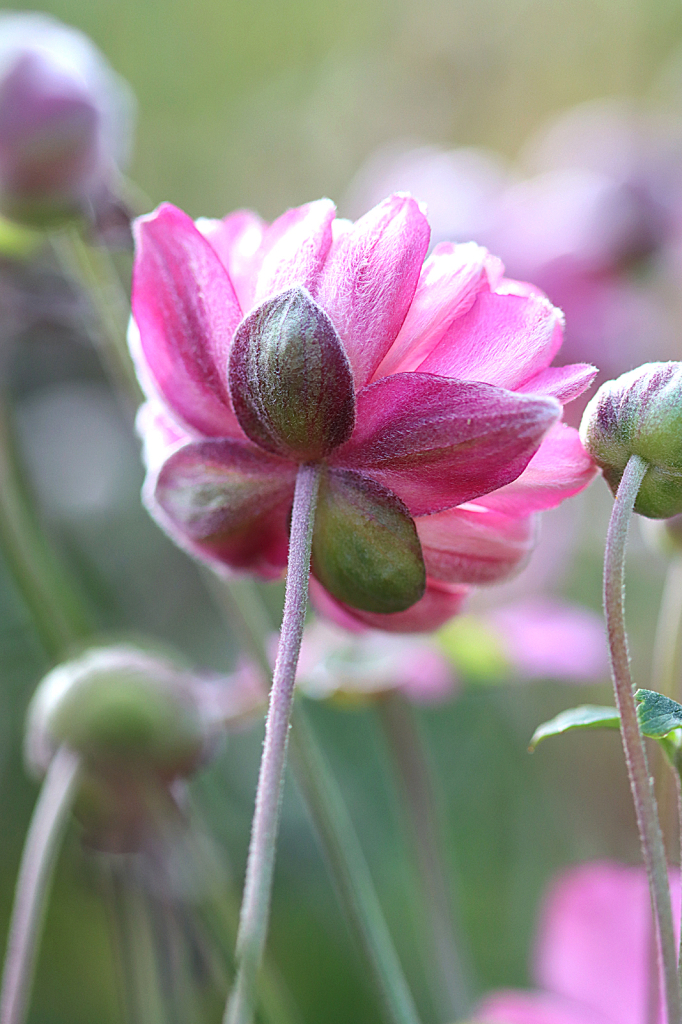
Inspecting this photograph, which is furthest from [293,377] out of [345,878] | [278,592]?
[278,592]

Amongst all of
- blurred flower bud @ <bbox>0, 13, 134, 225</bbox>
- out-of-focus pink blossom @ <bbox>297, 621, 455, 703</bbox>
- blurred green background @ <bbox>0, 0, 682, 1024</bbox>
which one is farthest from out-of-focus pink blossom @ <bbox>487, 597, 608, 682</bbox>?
blurred flower bud @ <bbox>0, 13, 134, 225</bbox>

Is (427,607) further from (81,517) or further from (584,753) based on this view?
(81,517)

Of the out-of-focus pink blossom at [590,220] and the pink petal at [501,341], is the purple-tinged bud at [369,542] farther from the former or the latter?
the out-of-focus pink blossom at [590,220]

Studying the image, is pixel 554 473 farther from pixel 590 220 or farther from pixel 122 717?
pixel 590 220

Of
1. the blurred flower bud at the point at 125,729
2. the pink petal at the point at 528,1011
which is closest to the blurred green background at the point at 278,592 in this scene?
the blurred flower bud at the point at 125,729

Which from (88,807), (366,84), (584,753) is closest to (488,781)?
(584,753)
